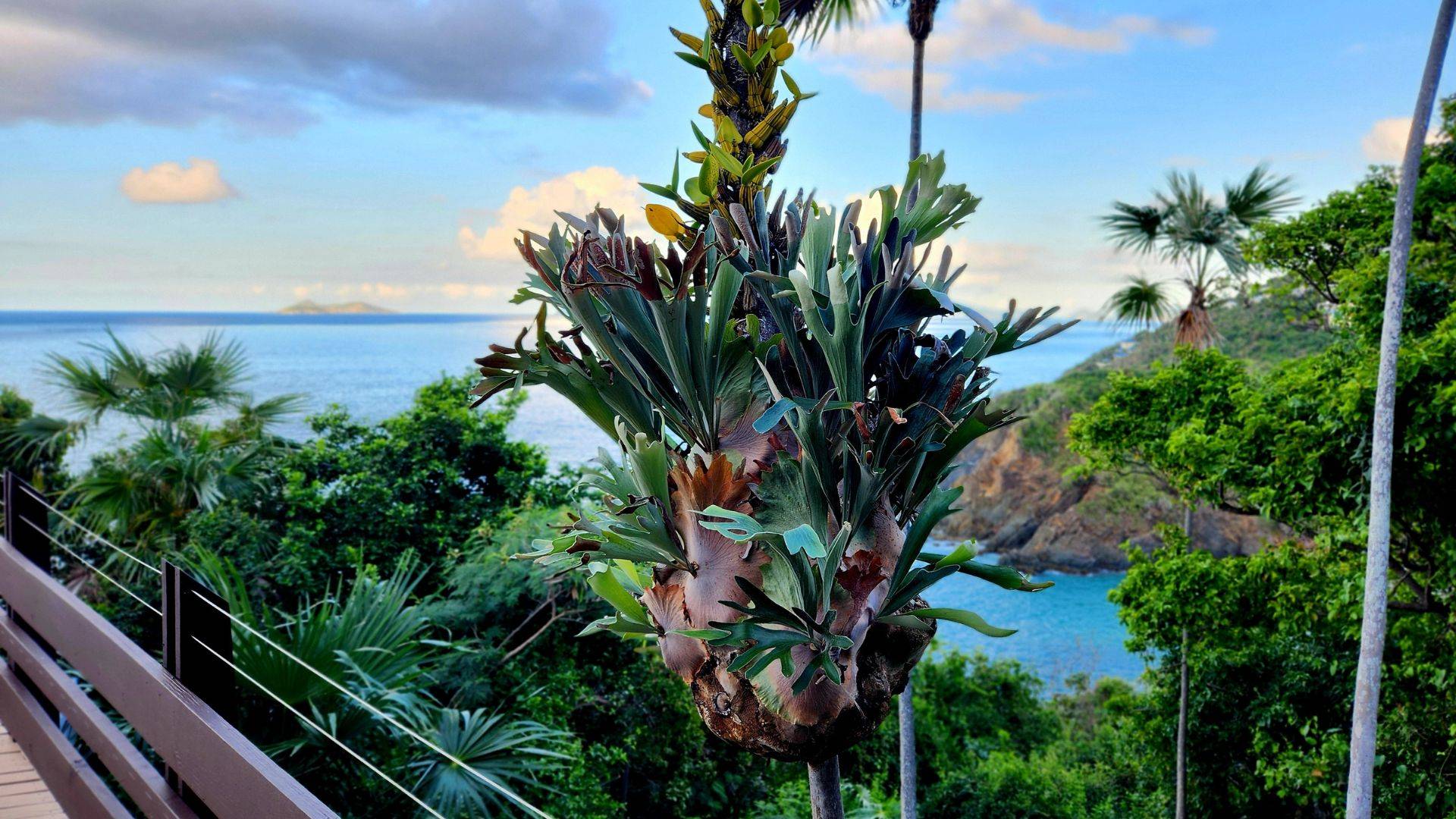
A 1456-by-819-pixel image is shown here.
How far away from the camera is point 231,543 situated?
6.82 m

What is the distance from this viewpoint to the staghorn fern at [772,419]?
42.4 inches

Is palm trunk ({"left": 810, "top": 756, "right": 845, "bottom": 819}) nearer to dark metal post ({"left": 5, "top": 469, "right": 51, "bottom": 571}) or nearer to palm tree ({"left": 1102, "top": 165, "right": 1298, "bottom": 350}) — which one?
dark metal post ({"left": 5, "top": 469, "right": 51, "bottom": 571})

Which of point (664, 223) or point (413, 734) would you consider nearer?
point (413, 734)

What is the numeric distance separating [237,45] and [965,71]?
3034 centimetres

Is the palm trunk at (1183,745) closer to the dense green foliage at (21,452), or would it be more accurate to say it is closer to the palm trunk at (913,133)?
the palm trunk at (913,133)

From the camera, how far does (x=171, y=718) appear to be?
135 cm

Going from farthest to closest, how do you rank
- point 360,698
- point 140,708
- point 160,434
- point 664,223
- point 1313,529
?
1. point 1313,529
2. point 160,434
3. point 360,698
4. point 140,708
5. point 664,223

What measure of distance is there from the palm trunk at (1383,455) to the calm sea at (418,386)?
9.51 ft

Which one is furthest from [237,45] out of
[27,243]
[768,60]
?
[768,60]

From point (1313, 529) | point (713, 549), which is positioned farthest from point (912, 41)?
point (713, 549)

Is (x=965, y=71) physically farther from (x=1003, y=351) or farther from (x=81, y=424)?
(x=1003, y=351)

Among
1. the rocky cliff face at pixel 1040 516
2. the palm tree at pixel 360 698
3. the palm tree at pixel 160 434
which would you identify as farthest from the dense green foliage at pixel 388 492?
the rocky cliff face at pixel 1040 516

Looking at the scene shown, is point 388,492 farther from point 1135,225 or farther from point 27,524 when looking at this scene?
point 1135,225

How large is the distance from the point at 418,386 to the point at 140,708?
14798 mm
